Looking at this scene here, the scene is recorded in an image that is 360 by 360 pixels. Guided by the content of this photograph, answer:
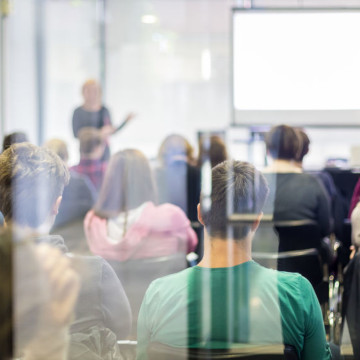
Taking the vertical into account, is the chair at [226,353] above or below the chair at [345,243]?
below

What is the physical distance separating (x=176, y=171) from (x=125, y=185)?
82 cm

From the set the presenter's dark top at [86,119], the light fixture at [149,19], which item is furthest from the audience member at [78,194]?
the light fixture at [149,19]

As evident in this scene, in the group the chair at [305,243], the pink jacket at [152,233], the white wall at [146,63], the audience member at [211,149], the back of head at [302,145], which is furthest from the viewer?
the white wall at [146,63]

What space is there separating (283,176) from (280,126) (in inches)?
16.7

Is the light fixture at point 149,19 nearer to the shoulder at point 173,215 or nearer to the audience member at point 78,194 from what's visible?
the audience member at point 78,194

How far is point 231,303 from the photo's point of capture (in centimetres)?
138

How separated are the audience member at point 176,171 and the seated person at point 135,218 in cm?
12

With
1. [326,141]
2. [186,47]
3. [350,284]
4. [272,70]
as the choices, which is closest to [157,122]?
[186,47]

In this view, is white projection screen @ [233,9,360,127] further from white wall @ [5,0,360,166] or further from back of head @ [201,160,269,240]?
white wall @ [5,0,360,166]

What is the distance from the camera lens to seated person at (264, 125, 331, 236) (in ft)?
7.59

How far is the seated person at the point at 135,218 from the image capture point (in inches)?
90.5

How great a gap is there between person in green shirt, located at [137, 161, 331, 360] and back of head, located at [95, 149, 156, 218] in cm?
94

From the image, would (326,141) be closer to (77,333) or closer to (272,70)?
(272,70)

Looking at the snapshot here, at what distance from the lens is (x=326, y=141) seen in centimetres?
489
